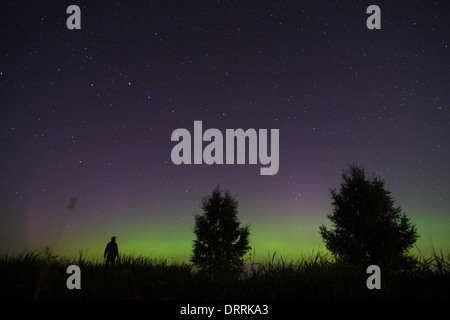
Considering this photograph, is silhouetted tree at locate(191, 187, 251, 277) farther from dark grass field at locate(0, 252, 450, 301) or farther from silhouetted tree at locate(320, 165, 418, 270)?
dark grass field at locate(0, 252, 450, 301)

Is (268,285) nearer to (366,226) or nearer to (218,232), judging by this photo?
(366,226)

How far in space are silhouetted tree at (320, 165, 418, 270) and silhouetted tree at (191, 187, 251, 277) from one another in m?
7.74

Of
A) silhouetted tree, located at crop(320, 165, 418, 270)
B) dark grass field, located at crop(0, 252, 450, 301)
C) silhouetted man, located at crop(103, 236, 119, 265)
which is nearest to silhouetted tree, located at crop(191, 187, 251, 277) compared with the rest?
silhouetted tree, located at crop(320, 165, 418, 270)

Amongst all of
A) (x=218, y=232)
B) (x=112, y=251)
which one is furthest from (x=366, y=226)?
(x=112, y=251)

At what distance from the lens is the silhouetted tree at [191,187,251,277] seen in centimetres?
2398

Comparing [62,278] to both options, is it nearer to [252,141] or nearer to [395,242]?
[252,141]

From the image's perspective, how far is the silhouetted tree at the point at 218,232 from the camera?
24.0 meters

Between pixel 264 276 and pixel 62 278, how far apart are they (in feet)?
15.8

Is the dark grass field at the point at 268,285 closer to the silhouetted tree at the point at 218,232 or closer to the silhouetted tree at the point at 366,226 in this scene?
the silhouetted tree at the point at 366,226

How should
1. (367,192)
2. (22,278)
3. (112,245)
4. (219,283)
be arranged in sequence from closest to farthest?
1. (219,283)
2. (22,278)
3. (112,245)
4. (367,192)

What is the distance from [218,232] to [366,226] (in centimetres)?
1242
